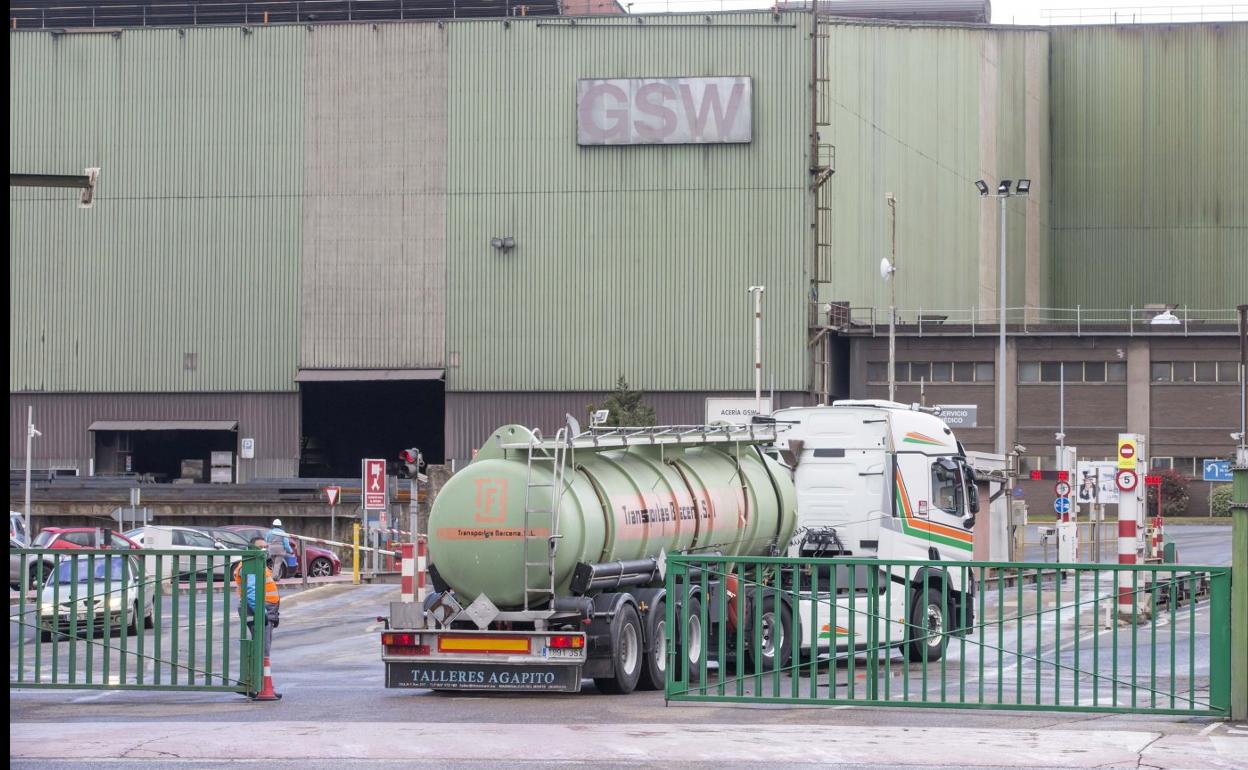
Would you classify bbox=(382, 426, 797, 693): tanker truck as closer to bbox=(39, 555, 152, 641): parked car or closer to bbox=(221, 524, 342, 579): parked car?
bbox=(39, 555, 152, 641): parked car

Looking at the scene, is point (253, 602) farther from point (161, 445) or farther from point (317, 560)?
point (161, 445)

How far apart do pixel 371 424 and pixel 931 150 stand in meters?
28.0

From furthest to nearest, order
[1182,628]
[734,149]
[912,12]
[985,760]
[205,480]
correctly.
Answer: [912,12], [205,480], [734,149], [1182,628], [985,760]

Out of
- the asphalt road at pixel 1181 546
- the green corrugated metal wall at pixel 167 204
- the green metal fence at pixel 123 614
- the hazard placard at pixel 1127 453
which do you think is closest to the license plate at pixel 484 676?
the green metal fence at pixel 123 614

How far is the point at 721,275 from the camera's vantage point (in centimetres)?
6688

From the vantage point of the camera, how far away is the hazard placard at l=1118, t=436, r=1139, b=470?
102 feet

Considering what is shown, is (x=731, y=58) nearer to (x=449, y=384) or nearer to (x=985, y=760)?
(x=449, y=384)

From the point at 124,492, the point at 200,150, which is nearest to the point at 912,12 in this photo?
the point at 200,150

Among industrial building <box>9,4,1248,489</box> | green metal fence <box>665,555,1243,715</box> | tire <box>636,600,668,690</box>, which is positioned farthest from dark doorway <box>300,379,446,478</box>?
tire <box>636,600,668,690</box>

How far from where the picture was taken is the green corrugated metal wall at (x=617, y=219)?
66625mm

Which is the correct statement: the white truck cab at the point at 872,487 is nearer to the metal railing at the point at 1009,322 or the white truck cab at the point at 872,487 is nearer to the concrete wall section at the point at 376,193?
the concrete wall section at the point at 376,193

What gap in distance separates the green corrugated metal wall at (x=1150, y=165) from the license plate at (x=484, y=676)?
74.2m

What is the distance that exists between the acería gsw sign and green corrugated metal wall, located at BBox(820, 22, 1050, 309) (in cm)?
471

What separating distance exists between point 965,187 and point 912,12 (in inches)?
452
